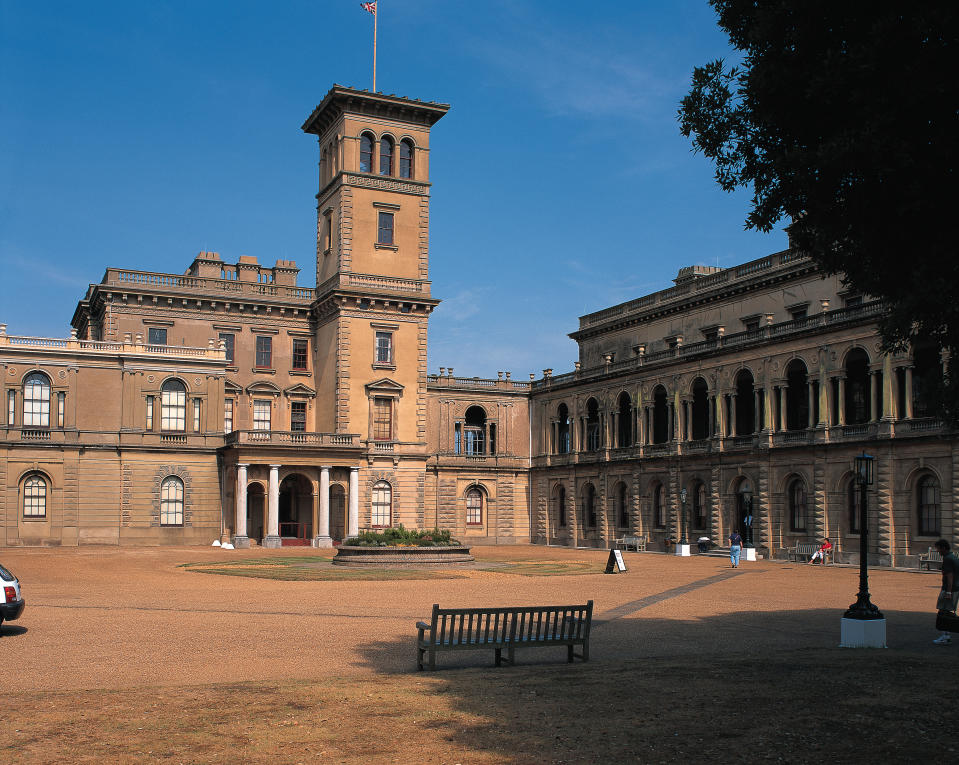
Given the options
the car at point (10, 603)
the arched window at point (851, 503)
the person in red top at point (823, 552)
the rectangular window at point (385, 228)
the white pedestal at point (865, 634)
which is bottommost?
the person in red top at point (823, 552)

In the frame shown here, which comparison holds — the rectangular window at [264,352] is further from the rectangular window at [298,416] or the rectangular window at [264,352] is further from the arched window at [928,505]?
the arched window at [928,505]

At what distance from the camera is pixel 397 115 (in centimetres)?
6228

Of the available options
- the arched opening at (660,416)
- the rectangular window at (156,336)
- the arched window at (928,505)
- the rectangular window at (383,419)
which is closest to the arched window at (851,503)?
the arched window at (928,505)

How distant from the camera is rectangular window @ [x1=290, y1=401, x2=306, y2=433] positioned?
209 ft

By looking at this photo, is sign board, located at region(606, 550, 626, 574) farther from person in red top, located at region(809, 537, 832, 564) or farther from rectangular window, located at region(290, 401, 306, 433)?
rectangular window, located at region(290, 401, 306, 433)

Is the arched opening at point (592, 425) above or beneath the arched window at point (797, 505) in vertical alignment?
above

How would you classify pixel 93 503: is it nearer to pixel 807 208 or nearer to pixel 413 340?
pixel 413 340

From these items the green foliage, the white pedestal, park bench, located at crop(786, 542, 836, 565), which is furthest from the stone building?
the white pedestal

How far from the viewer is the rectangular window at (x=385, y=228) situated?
61.8 meters

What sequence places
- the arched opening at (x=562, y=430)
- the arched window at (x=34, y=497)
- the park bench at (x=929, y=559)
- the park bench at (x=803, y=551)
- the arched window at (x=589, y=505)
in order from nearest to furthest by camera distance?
the park bench at (x=929, y=559) → the park bench at (x=803, y=551) → the arched window at (x=34, y=497) → the arched window at (x=589, y=505) → the arched opening at (x=562, y=430)

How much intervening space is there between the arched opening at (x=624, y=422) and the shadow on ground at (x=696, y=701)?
45.2m

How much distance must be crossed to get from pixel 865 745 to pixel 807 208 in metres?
6.44

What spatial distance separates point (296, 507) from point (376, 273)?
48.2 ft

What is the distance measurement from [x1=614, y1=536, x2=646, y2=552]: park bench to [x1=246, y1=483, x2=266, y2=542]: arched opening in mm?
20744
